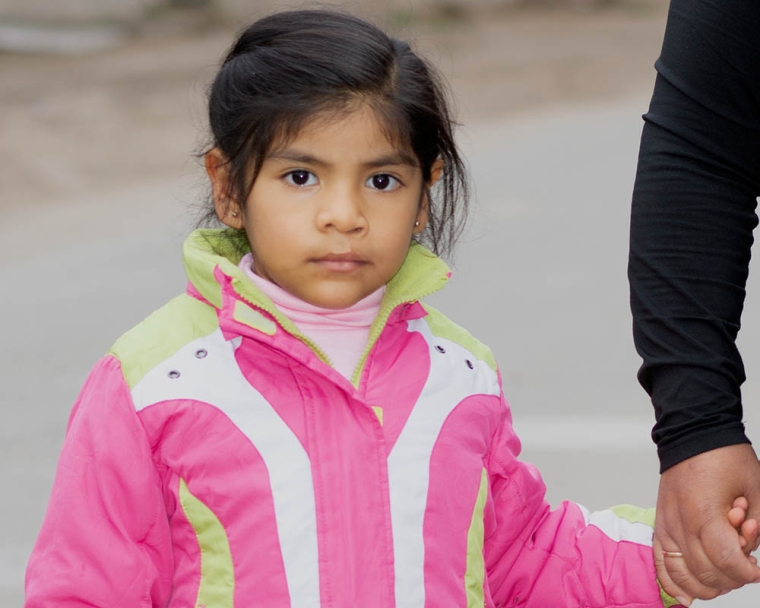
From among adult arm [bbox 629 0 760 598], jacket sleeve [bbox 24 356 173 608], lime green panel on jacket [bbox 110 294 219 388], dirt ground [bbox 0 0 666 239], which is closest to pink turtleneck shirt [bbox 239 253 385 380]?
Result: lime green panel on jacket [bbox 110 294 219 388]

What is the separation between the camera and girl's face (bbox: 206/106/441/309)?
8.30ft

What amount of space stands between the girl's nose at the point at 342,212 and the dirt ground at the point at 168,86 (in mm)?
4738

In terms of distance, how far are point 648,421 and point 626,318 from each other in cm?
125

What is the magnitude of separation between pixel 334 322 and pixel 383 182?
0.80 ft

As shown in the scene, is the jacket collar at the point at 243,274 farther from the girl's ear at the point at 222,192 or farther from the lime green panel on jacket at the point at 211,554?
the lime green panel on jacket at the point at 211,554

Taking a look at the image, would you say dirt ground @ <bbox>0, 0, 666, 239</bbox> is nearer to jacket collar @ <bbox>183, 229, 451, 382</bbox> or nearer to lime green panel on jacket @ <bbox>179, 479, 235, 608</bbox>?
jacket collar @ <bbox>183, 229, 451, 382</bbox>

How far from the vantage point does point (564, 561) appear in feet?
9.30

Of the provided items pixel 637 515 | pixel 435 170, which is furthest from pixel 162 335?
pixel 637 515

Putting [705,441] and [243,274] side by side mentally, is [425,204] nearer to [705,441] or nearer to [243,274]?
[243,274]

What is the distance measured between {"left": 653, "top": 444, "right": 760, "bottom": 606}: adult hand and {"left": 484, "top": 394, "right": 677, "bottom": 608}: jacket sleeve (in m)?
0.12

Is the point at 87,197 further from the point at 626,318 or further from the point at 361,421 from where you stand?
the point at 361,421

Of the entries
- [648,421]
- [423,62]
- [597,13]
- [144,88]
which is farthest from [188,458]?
[597,13]

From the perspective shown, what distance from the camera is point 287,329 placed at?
8.37ft

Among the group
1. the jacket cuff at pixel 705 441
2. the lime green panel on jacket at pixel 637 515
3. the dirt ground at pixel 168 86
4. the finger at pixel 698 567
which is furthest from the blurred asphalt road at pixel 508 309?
the jacket cuff at pixel 705 441
